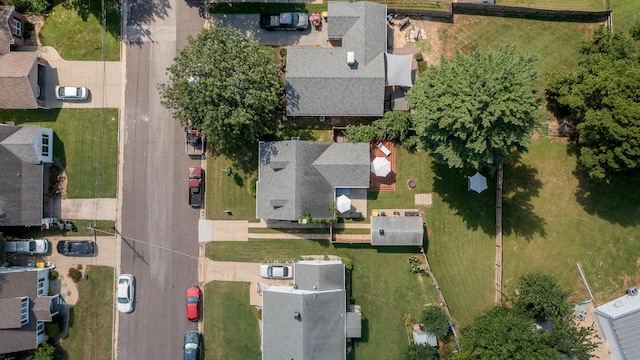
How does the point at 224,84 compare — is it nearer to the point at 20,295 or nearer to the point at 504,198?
the point at 20,295

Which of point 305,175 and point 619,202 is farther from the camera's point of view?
point 619,202

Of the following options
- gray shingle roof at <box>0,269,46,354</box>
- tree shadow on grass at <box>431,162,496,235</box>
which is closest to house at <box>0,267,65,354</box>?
gray shingle roof at <box>0,269,46,354</box>

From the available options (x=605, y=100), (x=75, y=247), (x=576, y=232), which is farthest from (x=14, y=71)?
(x=576, y=232)

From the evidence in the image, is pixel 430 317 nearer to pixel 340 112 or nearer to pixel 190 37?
pixel 340 112

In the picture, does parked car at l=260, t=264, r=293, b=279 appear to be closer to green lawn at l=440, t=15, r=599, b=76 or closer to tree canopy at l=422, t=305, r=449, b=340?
tree canopy at l=422, t=305, r=449, b=340

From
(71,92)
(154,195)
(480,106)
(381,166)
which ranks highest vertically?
(71,92)

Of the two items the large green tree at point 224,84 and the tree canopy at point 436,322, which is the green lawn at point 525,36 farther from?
the tree canopy at point 436,322
